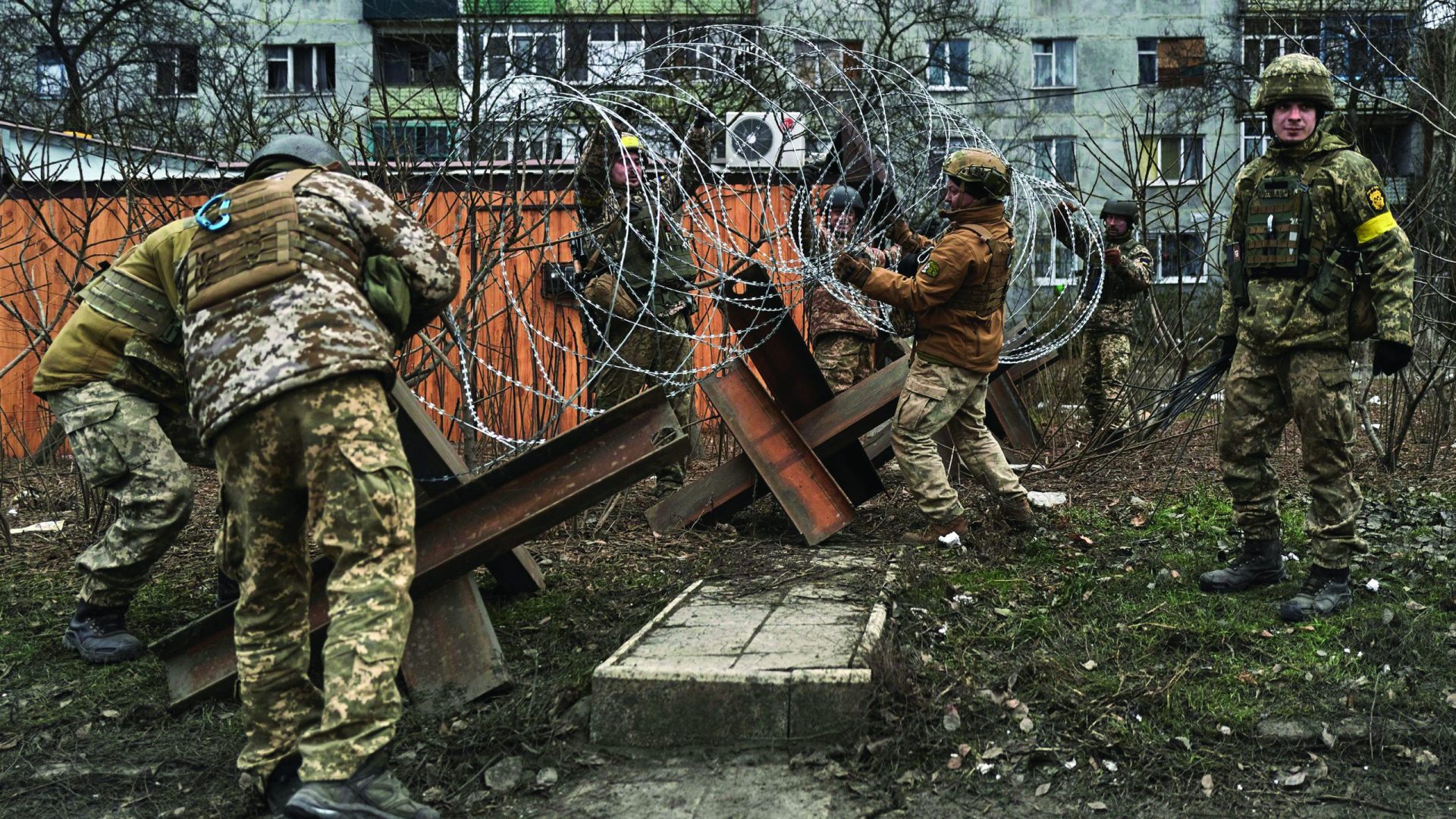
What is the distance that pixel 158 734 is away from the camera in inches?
149

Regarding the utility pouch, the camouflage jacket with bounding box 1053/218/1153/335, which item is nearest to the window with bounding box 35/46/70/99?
the camouflage jacket with bounding box 1053/218/1153/335

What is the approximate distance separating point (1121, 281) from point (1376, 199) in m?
4.20

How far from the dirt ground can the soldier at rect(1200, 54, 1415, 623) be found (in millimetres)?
415

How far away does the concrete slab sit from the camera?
3416 mm

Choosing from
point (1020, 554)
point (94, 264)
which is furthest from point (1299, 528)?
point (94, 264)

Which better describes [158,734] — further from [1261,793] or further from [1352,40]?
[1352,40]

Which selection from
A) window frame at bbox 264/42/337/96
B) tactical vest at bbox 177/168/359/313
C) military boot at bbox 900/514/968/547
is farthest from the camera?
window frame at bbox 264/42/337/96

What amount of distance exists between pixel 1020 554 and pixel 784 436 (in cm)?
123

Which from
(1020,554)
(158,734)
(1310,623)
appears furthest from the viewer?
(1020,554)

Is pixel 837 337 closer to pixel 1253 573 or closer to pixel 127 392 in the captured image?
pixel 1253 573

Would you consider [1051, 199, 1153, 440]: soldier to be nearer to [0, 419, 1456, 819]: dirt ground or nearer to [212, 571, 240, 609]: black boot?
[0, 419, 1456, 819]: dirt ground

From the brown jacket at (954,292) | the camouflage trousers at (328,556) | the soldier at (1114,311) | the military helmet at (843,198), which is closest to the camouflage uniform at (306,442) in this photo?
the camouflage trousers at (328,556)

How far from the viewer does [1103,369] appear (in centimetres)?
862

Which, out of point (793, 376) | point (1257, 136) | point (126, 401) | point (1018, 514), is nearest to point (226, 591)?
point (126, 401)
